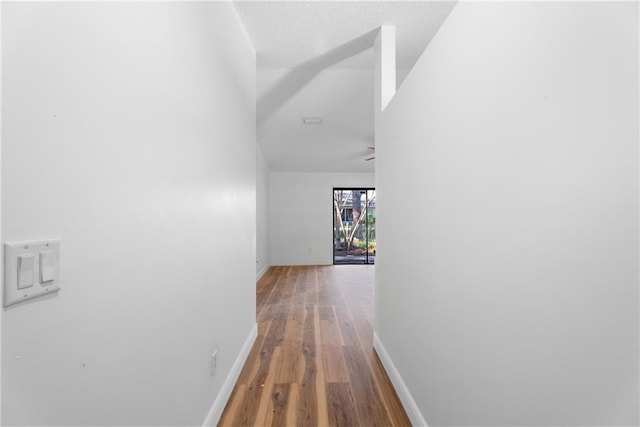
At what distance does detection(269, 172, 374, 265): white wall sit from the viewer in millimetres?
7555

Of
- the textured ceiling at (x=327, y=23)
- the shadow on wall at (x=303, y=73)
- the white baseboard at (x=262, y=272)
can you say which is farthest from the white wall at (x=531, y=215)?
the white baseboard at (x=262, y=272)

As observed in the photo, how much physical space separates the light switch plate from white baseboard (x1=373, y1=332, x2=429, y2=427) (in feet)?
5.18

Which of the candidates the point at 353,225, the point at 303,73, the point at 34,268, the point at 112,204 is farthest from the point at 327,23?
the point at 353,225

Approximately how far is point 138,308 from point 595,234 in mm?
1186

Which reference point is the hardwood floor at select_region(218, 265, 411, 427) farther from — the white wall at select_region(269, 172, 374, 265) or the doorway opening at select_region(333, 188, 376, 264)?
the doorway opening at select_region(333, 188, 376, 264)

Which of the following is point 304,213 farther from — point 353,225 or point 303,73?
point 303,73

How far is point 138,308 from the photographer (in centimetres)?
89

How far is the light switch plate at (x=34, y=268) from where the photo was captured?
52 cm

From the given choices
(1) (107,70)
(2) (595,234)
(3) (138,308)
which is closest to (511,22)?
(2) (595,234)

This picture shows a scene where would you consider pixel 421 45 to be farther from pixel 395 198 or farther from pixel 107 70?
pixel 107 70

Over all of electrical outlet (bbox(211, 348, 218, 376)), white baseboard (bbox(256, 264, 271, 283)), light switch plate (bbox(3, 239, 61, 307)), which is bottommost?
white baseboard (bbox(256, 264, 271, 283))

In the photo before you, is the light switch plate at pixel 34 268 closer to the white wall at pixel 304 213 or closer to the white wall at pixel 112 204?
the white wall at pixel 112 204

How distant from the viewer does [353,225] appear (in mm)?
7961

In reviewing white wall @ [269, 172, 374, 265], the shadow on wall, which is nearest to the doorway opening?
white wall @ [269, 172, 374, 265]
